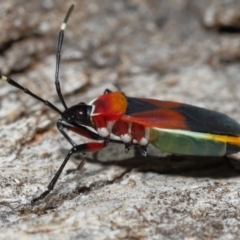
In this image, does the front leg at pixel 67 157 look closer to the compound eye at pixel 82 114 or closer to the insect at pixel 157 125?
the insect at pixel 157 125

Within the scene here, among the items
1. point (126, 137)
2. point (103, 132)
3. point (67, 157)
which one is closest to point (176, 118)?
point (126, 137)

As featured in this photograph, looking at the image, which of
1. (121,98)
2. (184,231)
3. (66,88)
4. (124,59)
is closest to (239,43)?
(124,59)

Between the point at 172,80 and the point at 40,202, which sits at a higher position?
the point at 172,80

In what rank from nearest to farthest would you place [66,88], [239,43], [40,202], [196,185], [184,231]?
1. [184,231]
2. [40,202]
3. [196,185]
4. [66,88]
5. [239,43]

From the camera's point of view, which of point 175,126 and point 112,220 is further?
point 175,126

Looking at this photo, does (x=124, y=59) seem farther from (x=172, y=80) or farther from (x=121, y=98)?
(x=121, y=98)

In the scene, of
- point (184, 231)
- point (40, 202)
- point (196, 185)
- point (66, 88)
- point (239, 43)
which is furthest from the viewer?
point (239, 43)

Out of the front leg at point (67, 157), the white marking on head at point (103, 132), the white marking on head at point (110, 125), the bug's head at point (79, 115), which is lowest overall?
the front leg at point (67, 157)

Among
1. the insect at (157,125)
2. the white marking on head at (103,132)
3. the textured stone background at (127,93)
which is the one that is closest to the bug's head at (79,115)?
the insect at (157,125)
